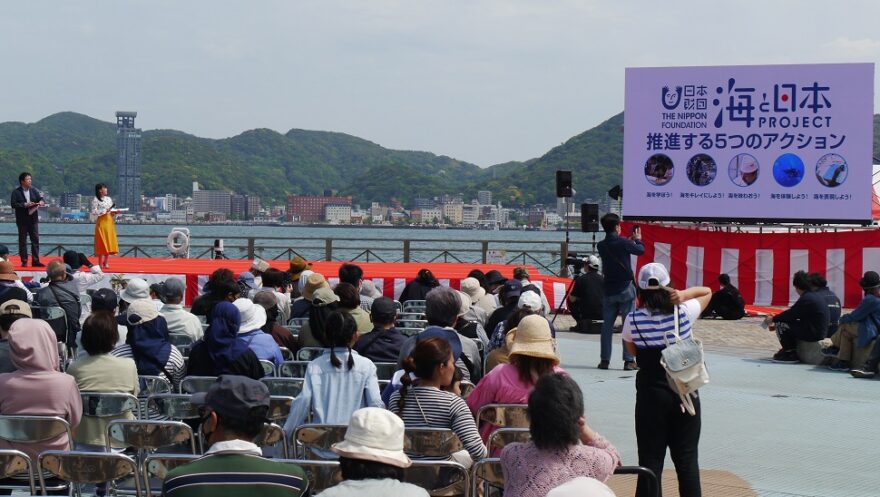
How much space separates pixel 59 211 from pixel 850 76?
9109 cm

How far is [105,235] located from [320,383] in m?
13.0

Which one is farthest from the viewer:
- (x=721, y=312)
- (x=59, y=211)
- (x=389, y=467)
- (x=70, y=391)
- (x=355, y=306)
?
(x=59, y=211)

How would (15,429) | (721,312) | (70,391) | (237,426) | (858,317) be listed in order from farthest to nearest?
1. (721,312)
2. (858,317)
3. (70,391)
4. (15,429)
5. (237,426)

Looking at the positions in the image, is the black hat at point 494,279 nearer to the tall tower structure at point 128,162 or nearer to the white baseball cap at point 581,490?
the white baseball cap at point 581,490

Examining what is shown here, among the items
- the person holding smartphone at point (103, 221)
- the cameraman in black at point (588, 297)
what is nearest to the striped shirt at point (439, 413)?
the cameraman in black at point (588, 297)

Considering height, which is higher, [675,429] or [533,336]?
[533,336]

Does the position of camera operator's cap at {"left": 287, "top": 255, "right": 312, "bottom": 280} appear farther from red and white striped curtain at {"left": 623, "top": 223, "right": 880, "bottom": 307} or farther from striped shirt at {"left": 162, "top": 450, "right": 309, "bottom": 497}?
red and white striped curtain at {"left": 623, "top": 223, "right": 880, "bottom": 307}

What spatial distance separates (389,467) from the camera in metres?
3.04

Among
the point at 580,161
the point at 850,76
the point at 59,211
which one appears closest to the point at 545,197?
the point at 580,161

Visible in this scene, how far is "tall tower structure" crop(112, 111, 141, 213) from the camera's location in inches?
4557

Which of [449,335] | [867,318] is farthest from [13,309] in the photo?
[867,318]

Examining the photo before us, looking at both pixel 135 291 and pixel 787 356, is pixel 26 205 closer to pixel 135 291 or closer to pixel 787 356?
pixel 135 291

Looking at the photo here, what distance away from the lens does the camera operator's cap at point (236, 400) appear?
3.37m

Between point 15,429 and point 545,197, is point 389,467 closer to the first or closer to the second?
point 15,429
